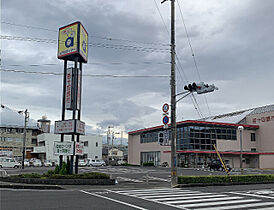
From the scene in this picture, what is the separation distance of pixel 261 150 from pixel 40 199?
174 ft

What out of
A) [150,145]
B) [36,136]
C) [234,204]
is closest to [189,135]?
[150,145]

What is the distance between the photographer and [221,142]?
176ft

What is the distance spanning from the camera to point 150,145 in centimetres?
6062

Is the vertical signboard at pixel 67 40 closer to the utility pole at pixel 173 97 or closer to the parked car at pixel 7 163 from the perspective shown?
the utility pole at pixel 173 97

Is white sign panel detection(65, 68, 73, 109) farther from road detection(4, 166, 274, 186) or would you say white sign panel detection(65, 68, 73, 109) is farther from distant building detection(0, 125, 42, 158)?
distant building detection(0, 125, 42, 158)

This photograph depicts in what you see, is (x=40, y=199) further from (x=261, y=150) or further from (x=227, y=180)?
(x=261, y=150)

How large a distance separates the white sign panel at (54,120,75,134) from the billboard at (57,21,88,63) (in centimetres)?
473

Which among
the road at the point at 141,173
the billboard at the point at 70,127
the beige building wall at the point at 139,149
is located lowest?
the road at the point at 141,173

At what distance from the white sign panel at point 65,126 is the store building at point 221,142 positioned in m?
31.0

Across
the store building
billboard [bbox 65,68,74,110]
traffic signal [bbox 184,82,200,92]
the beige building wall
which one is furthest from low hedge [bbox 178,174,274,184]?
the beige building wall

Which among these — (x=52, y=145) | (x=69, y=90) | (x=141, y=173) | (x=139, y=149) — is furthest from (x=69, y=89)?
(x=52, y=145)

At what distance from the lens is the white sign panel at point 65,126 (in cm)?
2050

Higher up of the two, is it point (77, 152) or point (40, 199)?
point (77, 152)

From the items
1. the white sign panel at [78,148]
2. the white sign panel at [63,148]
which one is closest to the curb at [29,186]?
the white sign panel at [63,148]
